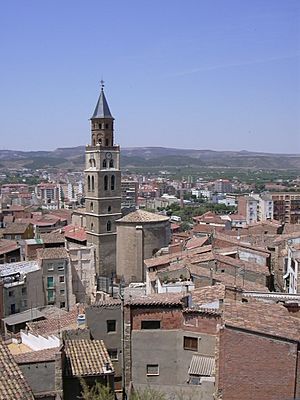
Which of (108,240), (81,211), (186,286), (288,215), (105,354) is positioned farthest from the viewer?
(288,215)

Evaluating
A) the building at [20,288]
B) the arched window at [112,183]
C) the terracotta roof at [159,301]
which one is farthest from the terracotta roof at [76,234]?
the terracotta roof at [159,301]

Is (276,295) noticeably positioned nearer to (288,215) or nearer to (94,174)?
(94,174)

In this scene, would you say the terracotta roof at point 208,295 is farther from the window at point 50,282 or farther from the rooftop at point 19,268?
the window at point 50,282

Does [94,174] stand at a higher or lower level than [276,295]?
higher

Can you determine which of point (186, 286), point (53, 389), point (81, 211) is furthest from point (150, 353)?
point (81, 211)

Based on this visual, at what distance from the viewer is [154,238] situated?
38.3 meters

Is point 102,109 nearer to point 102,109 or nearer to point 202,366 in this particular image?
point 102,109

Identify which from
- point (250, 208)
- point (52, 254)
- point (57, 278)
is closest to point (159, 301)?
point (57, 278)

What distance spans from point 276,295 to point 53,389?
7.79 metres

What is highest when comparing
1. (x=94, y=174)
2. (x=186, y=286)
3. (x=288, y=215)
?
(x=94, y=174)

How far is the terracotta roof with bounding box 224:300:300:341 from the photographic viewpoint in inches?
460

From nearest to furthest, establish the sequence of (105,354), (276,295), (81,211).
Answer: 1. (105,354)
2. (276,295)
3. (81,211)

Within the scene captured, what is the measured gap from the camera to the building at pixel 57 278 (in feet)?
94.8

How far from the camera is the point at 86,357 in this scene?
14000mm
